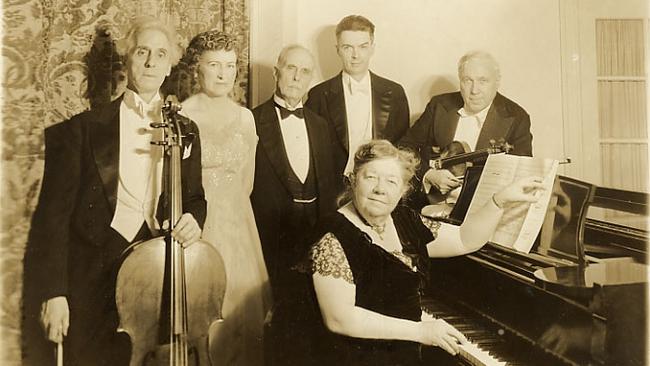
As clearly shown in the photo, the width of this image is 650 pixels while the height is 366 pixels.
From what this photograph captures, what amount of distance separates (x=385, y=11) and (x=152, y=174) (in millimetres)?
926

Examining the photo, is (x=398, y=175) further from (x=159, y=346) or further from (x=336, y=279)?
(x=159, y=346)

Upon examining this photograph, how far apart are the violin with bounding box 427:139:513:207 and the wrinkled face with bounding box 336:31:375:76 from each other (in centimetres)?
39

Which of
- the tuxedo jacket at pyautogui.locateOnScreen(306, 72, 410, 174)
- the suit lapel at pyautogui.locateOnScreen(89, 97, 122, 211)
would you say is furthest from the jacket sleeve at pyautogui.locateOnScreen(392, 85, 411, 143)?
the suit lapel at pyautogui.locateOnScreen(89, 97, 122, 211)

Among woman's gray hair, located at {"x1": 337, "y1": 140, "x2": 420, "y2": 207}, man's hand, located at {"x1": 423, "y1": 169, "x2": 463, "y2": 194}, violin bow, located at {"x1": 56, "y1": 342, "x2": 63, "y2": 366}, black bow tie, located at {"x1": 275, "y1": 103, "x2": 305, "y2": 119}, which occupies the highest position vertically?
black bow tie, located at {"x1": 275, "y1": 103, "x2": 305, "y2": 119}

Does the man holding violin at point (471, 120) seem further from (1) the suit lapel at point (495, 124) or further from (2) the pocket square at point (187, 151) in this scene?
(2) the pocket square at point (187, 151)

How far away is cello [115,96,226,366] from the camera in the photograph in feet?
5.16

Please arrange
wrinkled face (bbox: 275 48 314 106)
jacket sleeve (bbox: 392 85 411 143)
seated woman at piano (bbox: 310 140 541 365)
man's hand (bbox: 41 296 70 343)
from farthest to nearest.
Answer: jacket sleeve (bbox: 392 85 411 143) < wrinkled face (bbox: 275 48 314 106) < man's hand (bbox: 41 296 70 343) < seated woman at piano (bbox: 310 140 541 365)

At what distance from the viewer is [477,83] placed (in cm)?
183

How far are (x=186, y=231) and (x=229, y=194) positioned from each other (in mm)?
204

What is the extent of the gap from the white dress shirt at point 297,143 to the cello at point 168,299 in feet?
1.18

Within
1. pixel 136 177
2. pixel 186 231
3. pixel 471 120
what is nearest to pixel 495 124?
pixel 471 120

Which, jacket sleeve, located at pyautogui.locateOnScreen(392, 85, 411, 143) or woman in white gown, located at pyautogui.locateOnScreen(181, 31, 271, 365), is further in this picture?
jacket sleeve, located at pyautogui.locateOnScreen(392, 85, 411, 143)

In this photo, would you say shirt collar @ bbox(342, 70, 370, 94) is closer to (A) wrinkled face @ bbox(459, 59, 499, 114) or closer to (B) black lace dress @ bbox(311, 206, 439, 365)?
(A) wrinkled face @ bbox(459, 59, 499, 114)

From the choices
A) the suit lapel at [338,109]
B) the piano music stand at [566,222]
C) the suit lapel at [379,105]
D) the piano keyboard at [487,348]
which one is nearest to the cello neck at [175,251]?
the suit lapel at [338,109]
